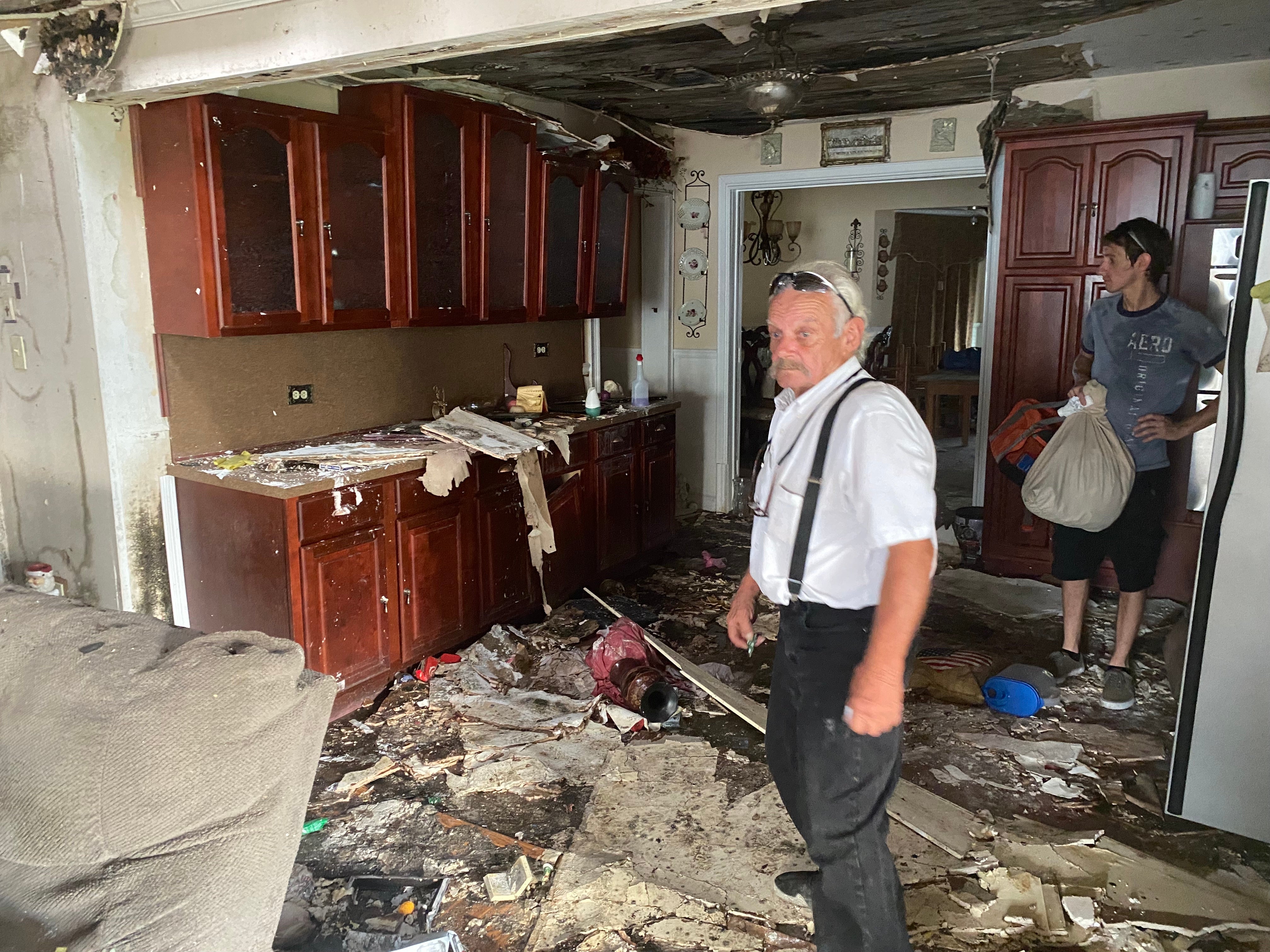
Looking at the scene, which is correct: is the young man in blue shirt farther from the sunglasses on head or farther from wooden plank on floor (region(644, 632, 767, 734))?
the sunglasses on head

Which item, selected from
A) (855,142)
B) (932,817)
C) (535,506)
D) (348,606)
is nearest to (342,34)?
(348,606)

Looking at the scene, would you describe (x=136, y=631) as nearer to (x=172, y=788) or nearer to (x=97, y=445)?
(x=172, y=788)

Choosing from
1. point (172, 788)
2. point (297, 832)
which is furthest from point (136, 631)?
point (297, 832)

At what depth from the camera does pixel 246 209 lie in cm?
301

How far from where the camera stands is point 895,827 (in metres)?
2.55

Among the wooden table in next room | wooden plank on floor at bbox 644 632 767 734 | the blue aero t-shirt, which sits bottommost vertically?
wooden plank on floor at bbox 644 632 767 734

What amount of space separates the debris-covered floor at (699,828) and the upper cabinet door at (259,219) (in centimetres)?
148

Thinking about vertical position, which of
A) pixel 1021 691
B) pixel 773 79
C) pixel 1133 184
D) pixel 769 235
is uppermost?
pixel 773 79

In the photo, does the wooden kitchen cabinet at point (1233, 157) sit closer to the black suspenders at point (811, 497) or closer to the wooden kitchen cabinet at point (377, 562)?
the wooden kitchen cabinet at point (377, 562)

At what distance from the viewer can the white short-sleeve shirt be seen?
164 centimetres

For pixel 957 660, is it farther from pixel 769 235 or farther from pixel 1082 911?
pixel 769 235

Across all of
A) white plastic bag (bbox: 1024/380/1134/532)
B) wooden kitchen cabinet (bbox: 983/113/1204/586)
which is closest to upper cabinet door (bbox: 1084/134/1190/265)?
wooden kitchen cabinet (bbox: 983/113/1204/586)

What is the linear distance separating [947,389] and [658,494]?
12.4 ft

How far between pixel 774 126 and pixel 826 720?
434cm
